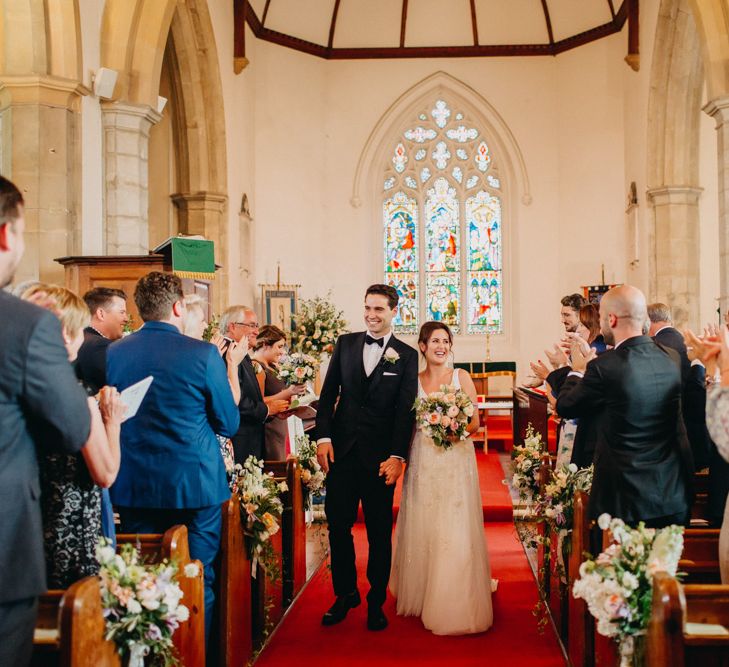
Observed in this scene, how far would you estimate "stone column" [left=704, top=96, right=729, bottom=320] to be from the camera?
8.27m

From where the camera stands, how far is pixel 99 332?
407 centimetres

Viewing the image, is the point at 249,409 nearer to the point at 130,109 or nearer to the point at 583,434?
the point at 583,434

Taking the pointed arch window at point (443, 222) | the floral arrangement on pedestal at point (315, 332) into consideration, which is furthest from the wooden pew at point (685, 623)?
the pointed arch window at point (443, 222)

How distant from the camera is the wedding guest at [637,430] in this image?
127 inches

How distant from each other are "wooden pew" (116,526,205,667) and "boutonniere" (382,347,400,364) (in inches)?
70.0

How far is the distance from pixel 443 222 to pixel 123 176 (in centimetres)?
845

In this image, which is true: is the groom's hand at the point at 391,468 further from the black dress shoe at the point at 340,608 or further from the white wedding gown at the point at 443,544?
the black dress shoe at the point at 340,608

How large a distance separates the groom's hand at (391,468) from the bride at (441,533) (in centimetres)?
27

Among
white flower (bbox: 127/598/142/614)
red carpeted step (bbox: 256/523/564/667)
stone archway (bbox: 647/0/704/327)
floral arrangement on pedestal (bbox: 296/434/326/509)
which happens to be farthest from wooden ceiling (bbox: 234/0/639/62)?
white flower (bbox: 127/598/142/614)

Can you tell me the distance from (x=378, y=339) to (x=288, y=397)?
2.76ft

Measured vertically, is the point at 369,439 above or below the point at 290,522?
above

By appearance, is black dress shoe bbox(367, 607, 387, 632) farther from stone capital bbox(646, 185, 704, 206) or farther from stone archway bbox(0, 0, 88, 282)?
stone capital bbox(646, 185, 704, 206)

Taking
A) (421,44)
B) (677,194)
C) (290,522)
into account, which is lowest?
(290,522)

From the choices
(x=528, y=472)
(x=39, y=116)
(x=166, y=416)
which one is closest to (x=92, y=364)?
(x=166, y=416)
